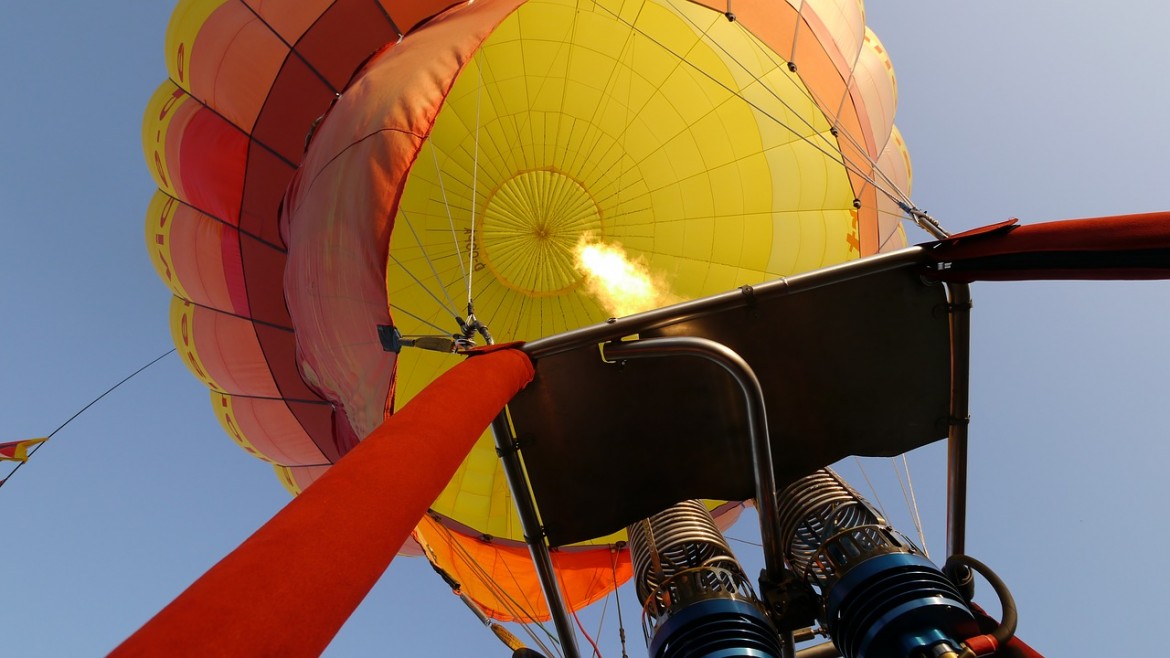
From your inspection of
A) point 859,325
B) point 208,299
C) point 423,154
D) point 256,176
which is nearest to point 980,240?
point 859,325

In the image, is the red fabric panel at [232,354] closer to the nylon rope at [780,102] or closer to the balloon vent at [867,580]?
the nylon rope at [780,102]

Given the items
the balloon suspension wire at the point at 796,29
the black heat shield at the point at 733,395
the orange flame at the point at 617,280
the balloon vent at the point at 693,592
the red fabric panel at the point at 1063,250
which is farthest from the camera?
the orange flame at the point at 617,280

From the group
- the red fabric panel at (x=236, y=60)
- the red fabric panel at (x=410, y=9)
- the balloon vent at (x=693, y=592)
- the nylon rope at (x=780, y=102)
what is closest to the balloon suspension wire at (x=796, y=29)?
the nylon rope at (x=780, y=102)

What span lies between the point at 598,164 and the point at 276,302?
3.21m

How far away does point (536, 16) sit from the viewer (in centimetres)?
609

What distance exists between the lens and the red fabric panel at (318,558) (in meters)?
0.90

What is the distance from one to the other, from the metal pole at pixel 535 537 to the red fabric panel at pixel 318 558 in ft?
4.57

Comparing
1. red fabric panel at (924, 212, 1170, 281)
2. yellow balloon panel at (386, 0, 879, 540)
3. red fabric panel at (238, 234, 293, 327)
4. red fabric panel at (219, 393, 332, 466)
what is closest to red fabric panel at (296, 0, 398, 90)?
yellow balloon panel at (386, 0, 879, 540)

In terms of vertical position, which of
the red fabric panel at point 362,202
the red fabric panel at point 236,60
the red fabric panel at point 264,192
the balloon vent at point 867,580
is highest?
the red fabric panel at point 236,60

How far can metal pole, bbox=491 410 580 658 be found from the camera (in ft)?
10.1

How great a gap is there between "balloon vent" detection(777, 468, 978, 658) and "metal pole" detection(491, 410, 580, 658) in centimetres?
114

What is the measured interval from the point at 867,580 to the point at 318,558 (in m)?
2.41

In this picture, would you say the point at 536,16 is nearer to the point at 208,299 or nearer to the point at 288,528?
the point at 208,299

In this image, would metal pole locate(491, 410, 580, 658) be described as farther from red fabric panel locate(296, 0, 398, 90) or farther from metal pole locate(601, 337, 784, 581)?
red fabric panel locate(296, 0, 398, 90)
